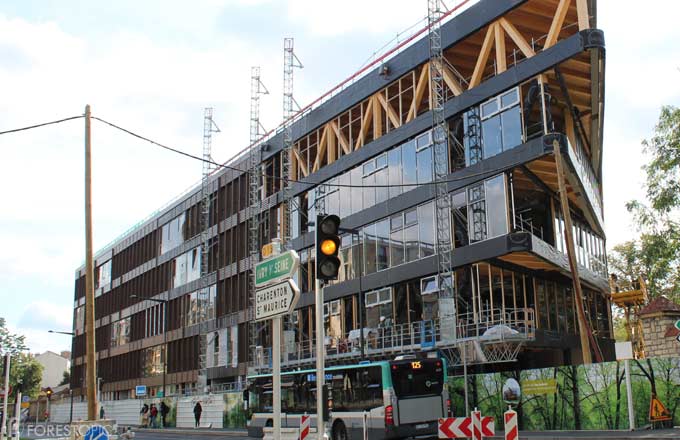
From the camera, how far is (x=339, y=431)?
2423 centimetres

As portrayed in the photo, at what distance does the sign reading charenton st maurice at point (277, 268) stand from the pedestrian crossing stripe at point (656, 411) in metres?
15.2

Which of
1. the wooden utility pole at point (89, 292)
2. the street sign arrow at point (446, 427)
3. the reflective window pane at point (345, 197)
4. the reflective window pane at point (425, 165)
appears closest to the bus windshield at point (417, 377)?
the street sign arrow at point (446, 427)

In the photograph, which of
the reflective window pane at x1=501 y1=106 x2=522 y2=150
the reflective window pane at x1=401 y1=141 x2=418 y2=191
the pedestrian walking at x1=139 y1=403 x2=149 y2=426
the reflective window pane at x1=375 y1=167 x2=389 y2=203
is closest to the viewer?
the reflective window pane at x1=501 y1=106 x2=522 y2=150

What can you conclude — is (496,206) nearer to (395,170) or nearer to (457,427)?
(395,170)

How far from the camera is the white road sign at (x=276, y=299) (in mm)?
9859

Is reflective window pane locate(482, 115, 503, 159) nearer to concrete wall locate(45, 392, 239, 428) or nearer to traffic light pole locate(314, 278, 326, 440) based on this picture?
concrete wall locate(45, 392, 239, 428)

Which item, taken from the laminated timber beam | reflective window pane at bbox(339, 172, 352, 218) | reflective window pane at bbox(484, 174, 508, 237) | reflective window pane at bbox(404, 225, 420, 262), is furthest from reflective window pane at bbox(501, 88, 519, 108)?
reflective window pane at bbox(339, 172, 352, 218)

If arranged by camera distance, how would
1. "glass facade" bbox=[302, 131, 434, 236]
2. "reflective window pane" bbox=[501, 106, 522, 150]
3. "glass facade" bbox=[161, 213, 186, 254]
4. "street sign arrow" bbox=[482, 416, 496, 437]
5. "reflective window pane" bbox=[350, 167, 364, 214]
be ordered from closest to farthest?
"street sign arrow" bbox=[482, 416, 496, 437] < "reflective window pane" bbox=[501, 106, 522, 150] < "glass facade" bbox=[302, 131, 434, 236] < "reflective window pane" bbox=[350, 167, 364, 214] < "glass facade" bbox=[161, 213, 186, 254]

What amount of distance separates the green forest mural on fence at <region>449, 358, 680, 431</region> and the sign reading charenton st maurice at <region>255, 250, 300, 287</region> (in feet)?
51.3

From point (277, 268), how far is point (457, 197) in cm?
2456

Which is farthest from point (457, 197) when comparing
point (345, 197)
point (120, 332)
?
point (120, 332)

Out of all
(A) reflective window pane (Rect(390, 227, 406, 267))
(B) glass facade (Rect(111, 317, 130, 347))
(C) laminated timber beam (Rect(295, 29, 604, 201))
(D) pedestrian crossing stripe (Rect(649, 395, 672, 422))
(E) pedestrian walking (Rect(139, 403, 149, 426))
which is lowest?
(E) pedestrian walking (Rect(139, 403, 149, 426))

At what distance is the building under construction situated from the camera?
31328mm

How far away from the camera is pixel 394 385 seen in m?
22.6
